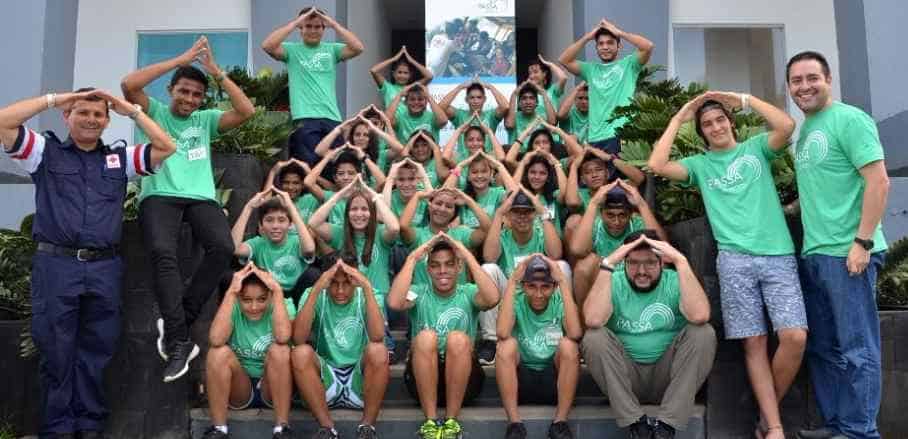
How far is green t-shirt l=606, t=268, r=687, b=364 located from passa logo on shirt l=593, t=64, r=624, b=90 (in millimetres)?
3421

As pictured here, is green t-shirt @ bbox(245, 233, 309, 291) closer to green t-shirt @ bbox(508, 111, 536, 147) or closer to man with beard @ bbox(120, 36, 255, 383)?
man with beard @ bbox(120, 36, 255, 383)

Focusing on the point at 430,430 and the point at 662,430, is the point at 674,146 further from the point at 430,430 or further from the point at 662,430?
the point at 430,430

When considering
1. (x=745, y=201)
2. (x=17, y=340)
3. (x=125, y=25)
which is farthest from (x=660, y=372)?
(x=125, y=25)

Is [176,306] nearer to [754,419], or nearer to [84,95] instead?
[84,95]

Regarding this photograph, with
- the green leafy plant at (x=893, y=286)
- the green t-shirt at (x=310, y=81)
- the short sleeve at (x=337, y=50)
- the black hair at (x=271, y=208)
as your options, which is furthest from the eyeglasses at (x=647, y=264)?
the short sleeve at (x=337, y=50)

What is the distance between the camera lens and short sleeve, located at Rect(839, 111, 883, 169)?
12.9 ft

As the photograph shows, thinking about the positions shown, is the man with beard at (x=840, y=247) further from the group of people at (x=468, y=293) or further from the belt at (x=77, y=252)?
the belt at (x=77, y=252)

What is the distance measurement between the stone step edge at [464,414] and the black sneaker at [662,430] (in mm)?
196

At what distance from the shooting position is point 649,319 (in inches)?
177

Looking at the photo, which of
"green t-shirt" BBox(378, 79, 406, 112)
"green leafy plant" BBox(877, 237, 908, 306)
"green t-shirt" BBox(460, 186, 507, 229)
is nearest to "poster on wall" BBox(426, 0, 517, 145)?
"green t-shirt" BBox(378, 79, 406, 112)

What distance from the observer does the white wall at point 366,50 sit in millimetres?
11445

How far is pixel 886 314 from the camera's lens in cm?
474

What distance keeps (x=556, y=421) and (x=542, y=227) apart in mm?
1926

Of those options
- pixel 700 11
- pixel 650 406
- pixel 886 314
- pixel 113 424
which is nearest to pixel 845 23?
pixel 700 11
